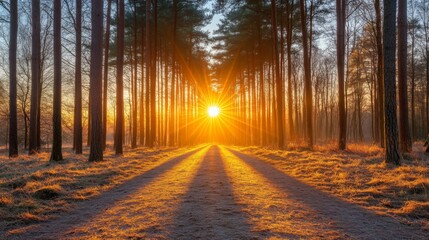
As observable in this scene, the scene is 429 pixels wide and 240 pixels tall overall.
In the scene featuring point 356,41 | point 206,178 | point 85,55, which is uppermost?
point 356,41

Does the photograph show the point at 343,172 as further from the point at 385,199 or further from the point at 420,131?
the point at 420,131

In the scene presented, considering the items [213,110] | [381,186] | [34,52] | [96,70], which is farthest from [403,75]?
[213,110]

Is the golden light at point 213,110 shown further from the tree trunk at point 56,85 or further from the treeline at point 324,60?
the tree trunk at point 56,85

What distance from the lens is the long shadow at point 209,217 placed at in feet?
10.4

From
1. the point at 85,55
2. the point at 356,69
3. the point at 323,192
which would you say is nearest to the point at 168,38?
the point at 85,55

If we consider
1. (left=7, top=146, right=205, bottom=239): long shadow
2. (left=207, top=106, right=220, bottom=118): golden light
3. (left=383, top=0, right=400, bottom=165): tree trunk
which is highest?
(left=207, top=106, right=220, bottom=118): golden light

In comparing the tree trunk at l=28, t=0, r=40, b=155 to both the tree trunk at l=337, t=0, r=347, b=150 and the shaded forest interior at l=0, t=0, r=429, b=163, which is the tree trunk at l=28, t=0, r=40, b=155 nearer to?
the shaded forest interior at l=0, t=0, r=429, b=163

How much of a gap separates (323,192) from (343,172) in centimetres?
232

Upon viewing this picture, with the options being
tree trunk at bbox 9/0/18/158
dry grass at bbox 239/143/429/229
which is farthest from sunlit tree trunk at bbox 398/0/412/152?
tree trunk at bbox 9/0/18/158

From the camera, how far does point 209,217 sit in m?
3.82

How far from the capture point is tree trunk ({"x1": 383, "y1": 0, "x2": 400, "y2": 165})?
316 inches

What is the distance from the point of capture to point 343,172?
751cm

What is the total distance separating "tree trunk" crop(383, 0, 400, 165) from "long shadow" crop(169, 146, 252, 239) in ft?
17.8

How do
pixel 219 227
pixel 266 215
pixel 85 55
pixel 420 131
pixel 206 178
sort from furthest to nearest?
1. pixel 420 131
2. pixel 85 55
3. pixel 206 178
4. pixel 266 215
5. pixel 219 227
